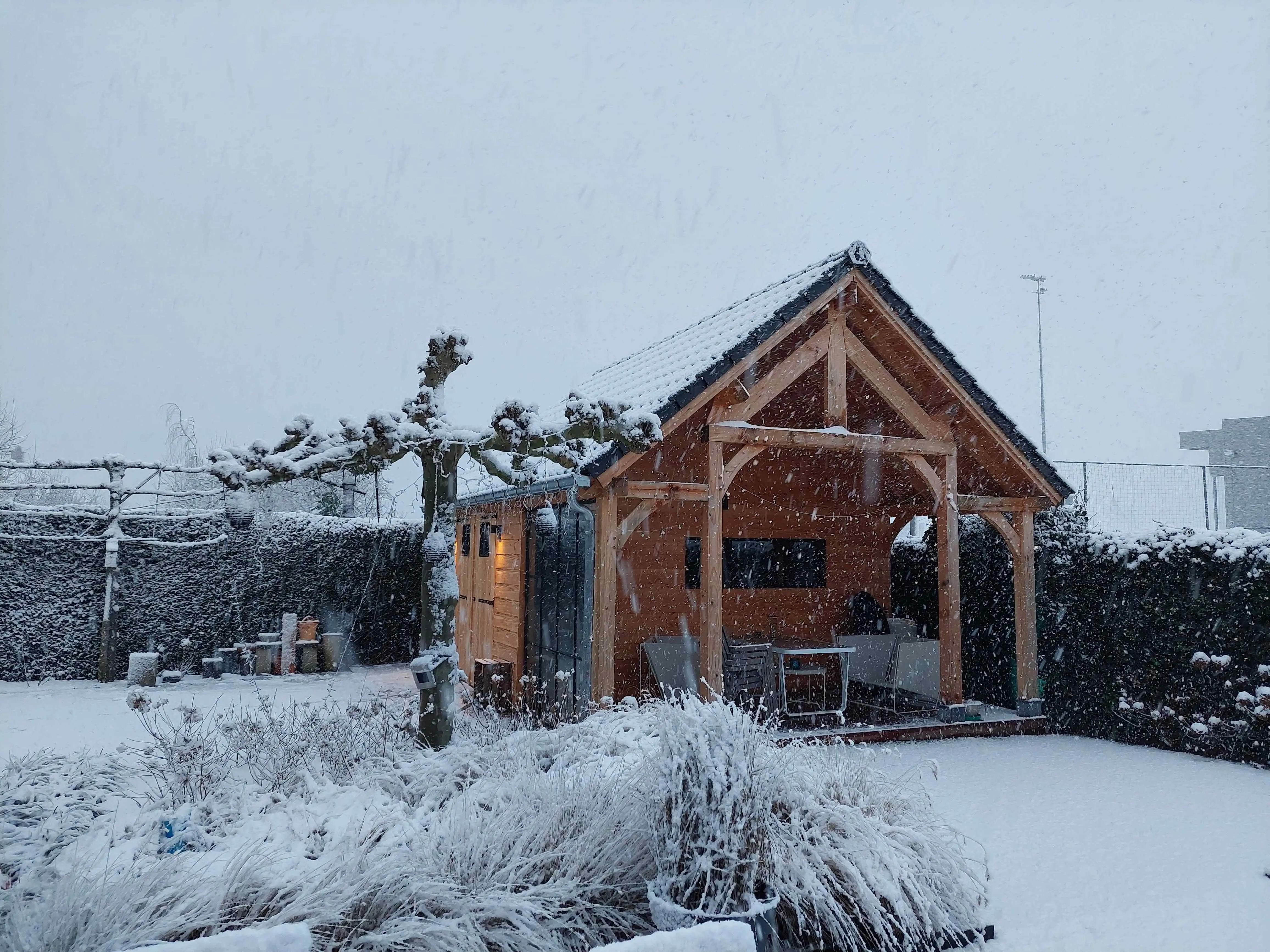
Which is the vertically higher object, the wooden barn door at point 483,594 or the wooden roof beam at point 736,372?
the wooden roof beam at point 736,372

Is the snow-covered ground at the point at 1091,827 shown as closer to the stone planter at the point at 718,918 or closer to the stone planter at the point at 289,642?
the stone planter at the point at 718,918

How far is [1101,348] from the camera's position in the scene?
48281 millimetres

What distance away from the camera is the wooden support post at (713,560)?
23.2 ft

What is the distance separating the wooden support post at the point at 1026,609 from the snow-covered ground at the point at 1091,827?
0.62 meters

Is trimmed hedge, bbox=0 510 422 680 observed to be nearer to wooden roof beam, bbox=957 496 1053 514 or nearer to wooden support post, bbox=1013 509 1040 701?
wooden roof beam, bbox=957 496 1053 514

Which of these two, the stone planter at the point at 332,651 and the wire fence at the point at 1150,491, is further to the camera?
the wire fence at the point at 1150,491

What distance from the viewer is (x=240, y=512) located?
1031 cm

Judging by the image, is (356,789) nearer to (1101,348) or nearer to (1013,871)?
(1013,871)

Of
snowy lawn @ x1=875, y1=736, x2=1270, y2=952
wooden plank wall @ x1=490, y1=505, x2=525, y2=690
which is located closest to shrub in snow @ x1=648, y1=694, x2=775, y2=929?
snowy lawn @ x1=875, y1=736, x2=1270, y2=952

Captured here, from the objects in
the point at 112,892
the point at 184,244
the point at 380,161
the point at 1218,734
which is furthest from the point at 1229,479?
the point at 380,161

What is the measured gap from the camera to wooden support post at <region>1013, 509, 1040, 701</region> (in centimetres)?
860

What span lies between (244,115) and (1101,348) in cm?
4287

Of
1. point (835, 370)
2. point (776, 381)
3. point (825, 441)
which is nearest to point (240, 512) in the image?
point (776, 381)

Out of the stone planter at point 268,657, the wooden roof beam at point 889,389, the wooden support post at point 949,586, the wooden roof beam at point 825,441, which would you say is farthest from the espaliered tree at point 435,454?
the stone planter at point 268,657
